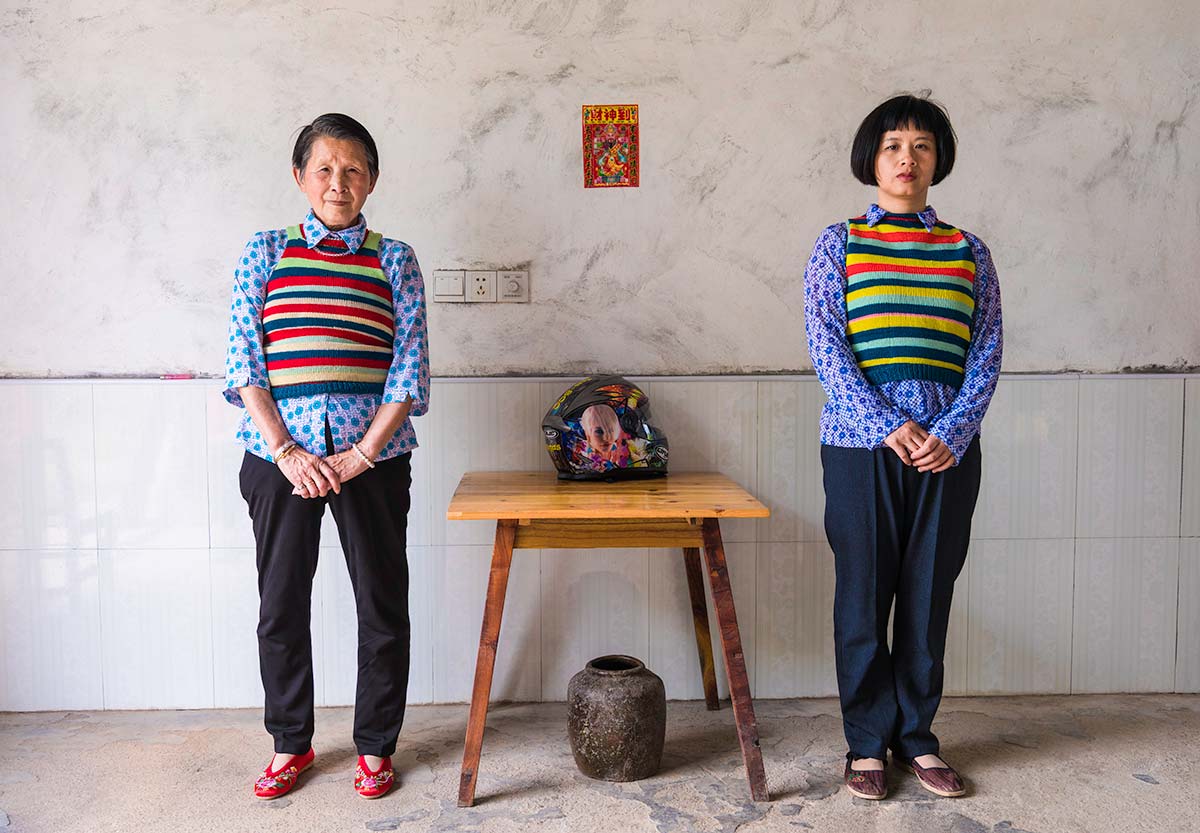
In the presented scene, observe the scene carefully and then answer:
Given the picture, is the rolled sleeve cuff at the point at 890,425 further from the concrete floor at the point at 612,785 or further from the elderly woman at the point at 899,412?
the concrete floor at the point at 612,785

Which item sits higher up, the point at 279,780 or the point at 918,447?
the point at 918,447

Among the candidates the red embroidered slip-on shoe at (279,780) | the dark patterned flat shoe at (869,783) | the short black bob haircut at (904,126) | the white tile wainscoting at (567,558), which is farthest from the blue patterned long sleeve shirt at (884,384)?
the red embroidered slip-on shoe at (279,780)

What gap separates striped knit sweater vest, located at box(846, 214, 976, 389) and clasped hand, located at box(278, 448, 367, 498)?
1129mm

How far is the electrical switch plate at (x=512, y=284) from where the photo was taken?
8.52 ft

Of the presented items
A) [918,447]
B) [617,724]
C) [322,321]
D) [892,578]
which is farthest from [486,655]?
[918,447]

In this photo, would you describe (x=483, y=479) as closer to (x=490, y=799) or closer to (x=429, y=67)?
(x=490, y=799)

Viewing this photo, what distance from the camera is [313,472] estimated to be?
2.00m

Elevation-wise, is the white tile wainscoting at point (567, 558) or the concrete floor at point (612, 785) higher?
the white tile wainscoting at point (567, 558)

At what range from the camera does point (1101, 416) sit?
268 cm

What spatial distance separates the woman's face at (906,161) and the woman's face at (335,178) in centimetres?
114

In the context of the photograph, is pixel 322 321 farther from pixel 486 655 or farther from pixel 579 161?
pixel 579 161

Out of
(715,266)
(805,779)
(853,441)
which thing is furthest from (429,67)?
(805,779)

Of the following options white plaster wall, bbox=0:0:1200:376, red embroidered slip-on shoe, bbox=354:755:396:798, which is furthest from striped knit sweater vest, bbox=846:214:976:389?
red embroidered slip-on shoe, bbox=354:755:396:798

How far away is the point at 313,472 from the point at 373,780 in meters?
0.70
